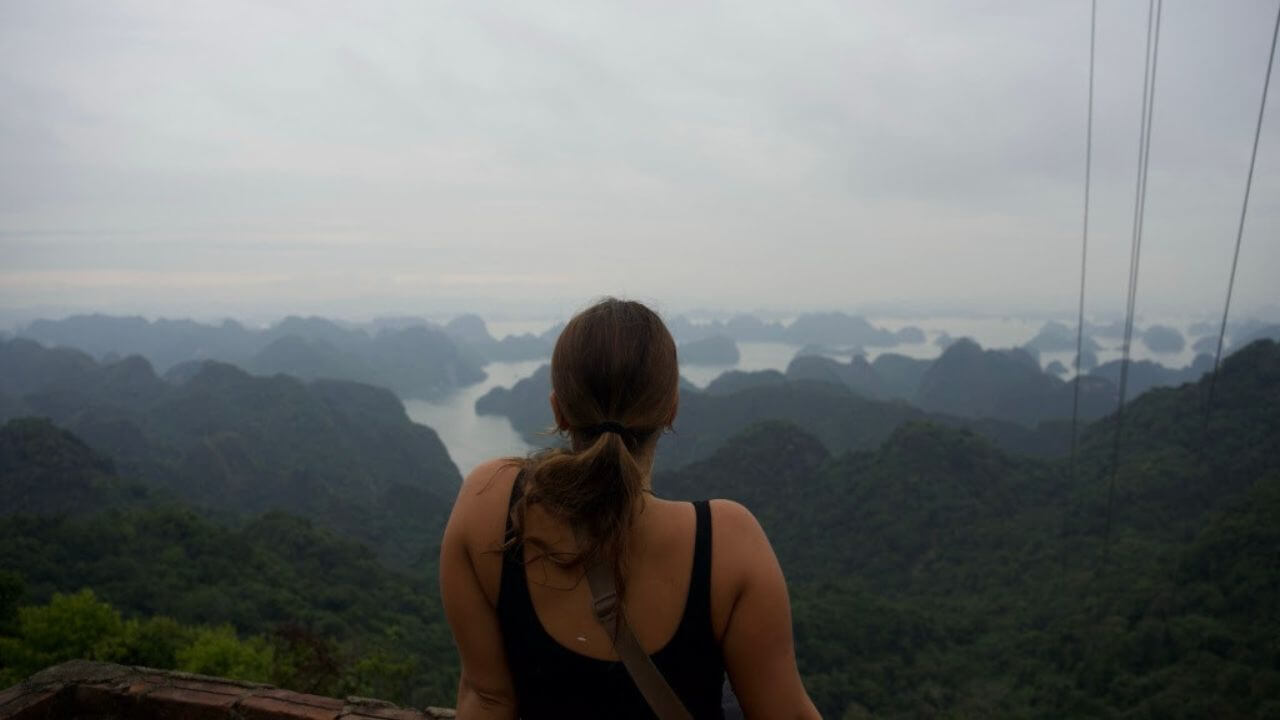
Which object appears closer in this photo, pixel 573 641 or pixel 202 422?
pixel 573 641

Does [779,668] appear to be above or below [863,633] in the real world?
above

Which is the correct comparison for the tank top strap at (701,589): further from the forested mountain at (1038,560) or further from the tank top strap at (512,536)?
the forested mountain at (1038,560)

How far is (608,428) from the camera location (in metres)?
1.18

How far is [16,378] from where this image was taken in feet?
202

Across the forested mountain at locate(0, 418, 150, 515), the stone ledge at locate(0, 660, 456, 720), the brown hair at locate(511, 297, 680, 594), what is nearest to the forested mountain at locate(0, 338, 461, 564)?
the forested mountain at locate(0, 418, 150, 515)

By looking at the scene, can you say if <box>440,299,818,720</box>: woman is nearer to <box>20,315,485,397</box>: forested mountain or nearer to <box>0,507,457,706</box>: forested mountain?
<box>0,507,457,706</box>: forested mountain

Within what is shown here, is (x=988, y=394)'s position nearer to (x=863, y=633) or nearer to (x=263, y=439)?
(x=863, y=633)

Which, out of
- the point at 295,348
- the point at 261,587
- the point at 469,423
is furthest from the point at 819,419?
the point at 295,348

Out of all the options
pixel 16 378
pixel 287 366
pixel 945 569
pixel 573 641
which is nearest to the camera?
pixel 573 641

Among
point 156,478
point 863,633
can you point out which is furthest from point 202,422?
point 863,633

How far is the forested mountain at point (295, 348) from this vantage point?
9044 cm

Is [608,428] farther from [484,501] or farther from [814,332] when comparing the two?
[814,332]

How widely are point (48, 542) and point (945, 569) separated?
30804 mm

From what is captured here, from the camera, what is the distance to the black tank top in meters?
1.12
